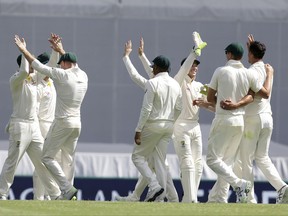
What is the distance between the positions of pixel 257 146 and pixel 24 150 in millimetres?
2959

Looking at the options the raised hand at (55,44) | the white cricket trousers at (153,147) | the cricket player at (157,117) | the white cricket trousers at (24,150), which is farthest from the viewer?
the white cricket trousers at (24,150)

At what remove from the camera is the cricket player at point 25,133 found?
1661 centimetres

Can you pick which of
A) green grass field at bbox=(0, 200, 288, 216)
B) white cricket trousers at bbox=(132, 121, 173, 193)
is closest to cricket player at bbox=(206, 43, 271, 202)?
green grass field at bbox=(0, 200, 288, 216)

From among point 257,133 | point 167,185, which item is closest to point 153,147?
point 167,185

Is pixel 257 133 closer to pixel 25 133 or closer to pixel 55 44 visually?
pixel 55 44

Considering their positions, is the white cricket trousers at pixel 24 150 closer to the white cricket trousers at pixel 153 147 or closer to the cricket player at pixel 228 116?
the white cricket trousers at pixel 153 147

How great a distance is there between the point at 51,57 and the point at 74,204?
9.07 feet

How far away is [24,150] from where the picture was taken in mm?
16875

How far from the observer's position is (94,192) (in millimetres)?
20047

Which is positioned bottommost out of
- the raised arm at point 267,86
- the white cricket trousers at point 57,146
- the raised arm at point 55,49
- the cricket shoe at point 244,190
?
the cricket shoe at point 244,190

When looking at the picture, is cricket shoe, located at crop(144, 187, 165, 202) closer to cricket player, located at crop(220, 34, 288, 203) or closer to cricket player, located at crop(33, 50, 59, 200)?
cricket player, located at crop(220, 34, 288, 203)

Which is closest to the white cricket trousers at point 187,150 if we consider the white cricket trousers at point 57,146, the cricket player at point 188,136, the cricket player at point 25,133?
the cricket player at point 188,136

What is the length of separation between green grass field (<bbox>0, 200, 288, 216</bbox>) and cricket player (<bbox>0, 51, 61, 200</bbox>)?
6.21 feet

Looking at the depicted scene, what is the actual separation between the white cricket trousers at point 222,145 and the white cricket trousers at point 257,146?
0.13m
